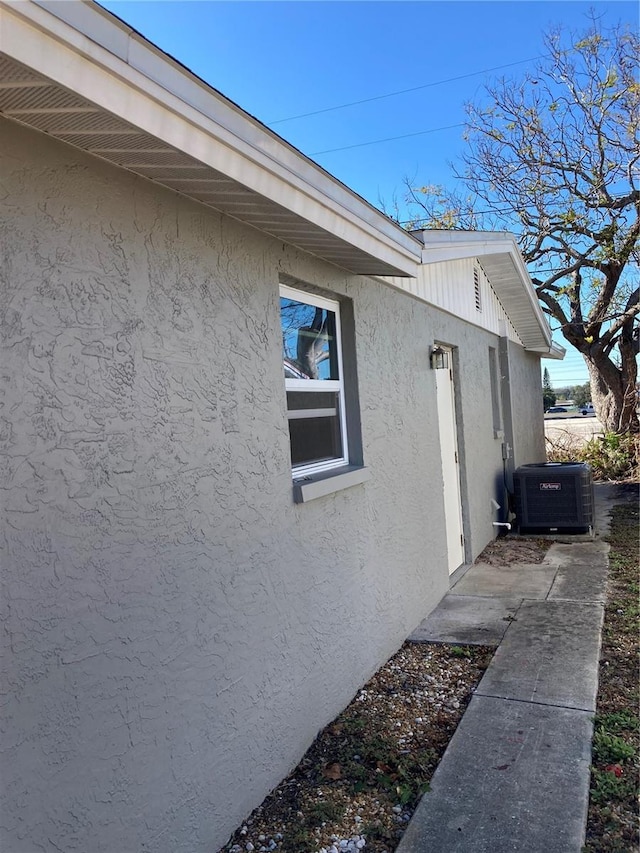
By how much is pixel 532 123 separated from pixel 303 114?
607 cm

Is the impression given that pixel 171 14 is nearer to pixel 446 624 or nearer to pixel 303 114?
pixel 446 624

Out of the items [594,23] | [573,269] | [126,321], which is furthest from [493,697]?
[594,23]

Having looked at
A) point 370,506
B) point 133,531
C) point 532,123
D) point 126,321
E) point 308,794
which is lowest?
point 308,794

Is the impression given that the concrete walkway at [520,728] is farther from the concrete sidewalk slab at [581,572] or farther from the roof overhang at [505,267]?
the roof overhang at [505,267]

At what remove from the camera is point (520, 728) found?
12.5ft

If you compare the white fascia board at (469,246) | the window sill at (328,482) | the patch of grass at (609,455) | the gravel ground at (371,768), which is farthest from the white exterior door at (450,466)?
the patch of grass at (609,455)

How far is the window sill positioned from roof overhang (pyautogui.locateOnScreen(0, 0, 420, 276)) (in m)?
1.49

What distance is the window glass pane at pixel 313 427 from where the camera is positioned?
13.3 feet

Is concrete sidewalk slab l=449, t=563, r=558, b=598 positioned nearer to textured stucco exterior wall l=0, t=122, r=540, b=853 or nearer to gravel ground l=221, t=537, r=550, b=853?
gravel ground l=221, t=537, r=550, b=853

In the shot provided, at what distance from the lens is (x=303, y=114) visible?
17016 mm

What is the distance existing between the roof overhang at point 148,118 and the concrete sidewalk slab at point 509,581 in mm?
4610

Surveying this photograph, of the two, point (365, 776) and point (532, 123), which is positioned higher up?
point (532, 123)

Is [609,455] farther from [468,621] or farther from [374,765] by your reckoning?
[374,765]

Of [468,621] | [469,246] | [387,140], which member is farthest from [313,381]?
[387,140]
